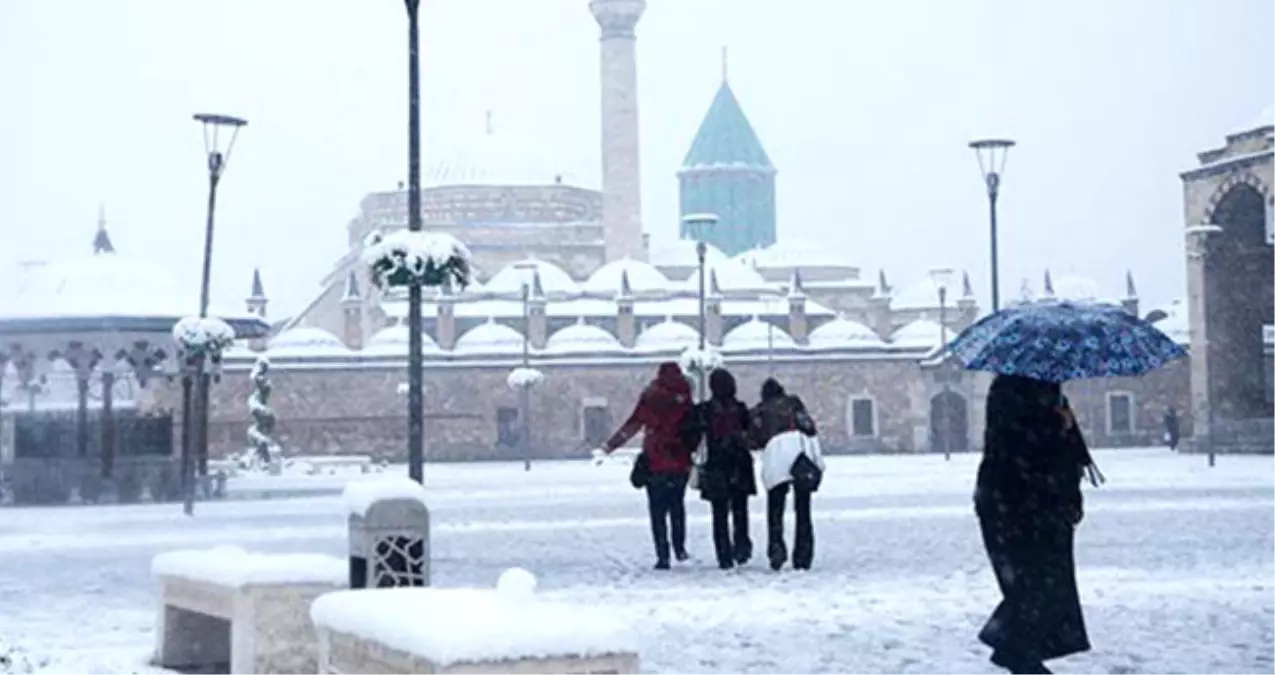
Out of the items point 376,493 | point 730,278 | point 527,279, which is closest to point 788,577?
point 376,493

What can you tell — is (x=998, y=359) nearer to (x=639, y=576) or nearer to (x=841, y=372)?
(x=639, y=576)

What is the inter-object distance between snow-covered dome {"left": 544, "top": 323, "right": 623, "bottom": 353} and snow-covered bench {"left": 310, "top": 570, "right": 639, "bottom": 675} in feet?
135

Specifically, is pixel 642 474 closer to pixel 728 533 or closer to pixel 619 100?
pixel 728 533

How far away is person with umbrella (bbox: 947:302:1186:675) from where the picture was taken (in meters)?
6.72

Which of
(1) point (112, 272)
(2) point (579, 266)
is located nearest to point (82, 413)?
(1) point (112, 272)

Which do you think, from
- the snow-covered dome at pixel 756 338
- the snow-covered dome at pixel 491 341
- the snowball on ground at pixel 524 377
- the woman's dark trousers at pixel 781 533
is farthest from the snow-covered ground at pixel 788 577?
the snow-covered dome at pixel 756 338

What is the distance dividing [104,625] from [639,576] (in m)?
3.60

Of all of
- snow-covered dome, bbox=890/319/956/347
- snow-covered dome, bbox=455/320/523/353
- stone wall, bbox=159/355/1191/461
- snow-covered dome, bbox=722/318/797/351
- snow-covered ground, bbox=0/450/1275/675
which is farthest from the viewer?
snow-covered dome, bbox=890/319/956/347

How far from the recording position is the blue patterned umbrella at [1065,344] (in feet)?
22.8

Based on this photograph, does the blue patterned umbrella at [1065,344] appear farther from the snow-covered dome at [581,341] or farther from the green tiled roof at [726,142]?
the green tiled roof at [726,142]

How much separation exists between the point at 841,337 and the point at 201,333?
93.9 ft

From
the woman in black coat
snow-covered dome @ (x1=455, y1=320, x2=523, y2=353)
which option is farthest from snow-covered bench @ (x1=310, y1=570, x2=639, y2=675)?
snow-covered dome @ (x1=455, y1=320, x2=523, y2=353)

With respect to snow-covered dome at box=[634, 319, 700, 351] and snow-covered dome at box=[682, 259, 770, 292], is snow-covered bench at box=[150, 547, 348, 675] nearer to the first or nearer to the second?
snow-covered dome at box=[634, 319, 700, 351]

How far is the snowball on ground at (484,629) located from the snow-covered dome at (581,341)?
4126cm
